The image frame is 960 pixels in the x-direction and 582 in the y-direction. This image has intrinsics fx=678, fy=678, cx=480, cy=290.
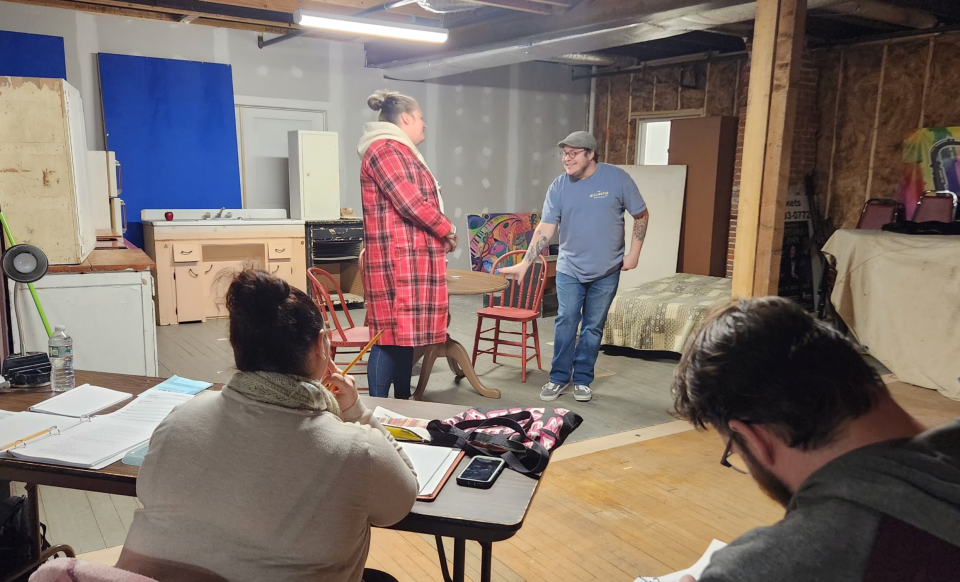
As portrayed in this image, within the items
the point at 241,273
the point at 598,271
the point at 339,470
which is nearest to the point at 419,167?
the point at 598,271

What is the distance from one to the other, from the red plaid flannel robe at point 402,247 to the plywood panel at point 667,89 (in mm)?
5273

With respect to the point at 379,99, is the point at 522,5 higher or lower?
higher

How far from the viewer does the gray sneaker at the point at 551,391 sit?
377 cm

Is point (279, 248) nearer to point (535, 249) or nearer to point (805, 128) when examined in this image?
point (535, 249)

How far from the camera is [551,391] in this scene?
379 centimetres

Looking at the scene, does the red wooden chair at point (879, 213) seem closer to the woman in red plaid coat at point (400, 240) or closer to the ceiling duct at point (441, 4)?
the ceiling duct at point (441, 4)

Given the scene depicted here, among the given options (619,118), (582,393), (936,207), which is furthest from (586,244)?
(619,118)

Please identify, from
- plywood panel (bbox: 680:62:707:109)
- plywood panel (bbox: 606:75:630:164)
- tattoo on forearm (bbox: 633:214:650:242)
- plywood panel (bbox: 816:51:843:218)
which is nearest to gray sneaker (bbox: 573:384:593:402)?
tattoo on forearm (bbox: 633:214:650:242)

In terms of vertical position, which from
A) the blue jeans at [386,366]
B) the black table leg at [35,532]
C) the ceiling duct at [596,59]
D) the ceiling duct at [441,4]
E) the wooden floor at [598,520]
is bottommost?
the wooden floor at [598,520]

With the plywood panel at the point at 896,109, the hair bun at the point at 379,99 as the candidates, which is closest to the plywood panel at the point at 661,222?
the plywood panel at the point at 896,109

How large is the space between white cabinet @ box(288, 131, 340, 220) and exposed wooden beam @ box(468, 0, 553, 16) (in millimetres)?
2246

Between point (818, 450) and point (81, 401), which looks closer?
point (818, 450)

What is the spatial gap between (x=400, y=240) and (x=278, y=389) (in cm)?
178

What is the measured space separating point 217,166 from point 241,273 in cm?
546
